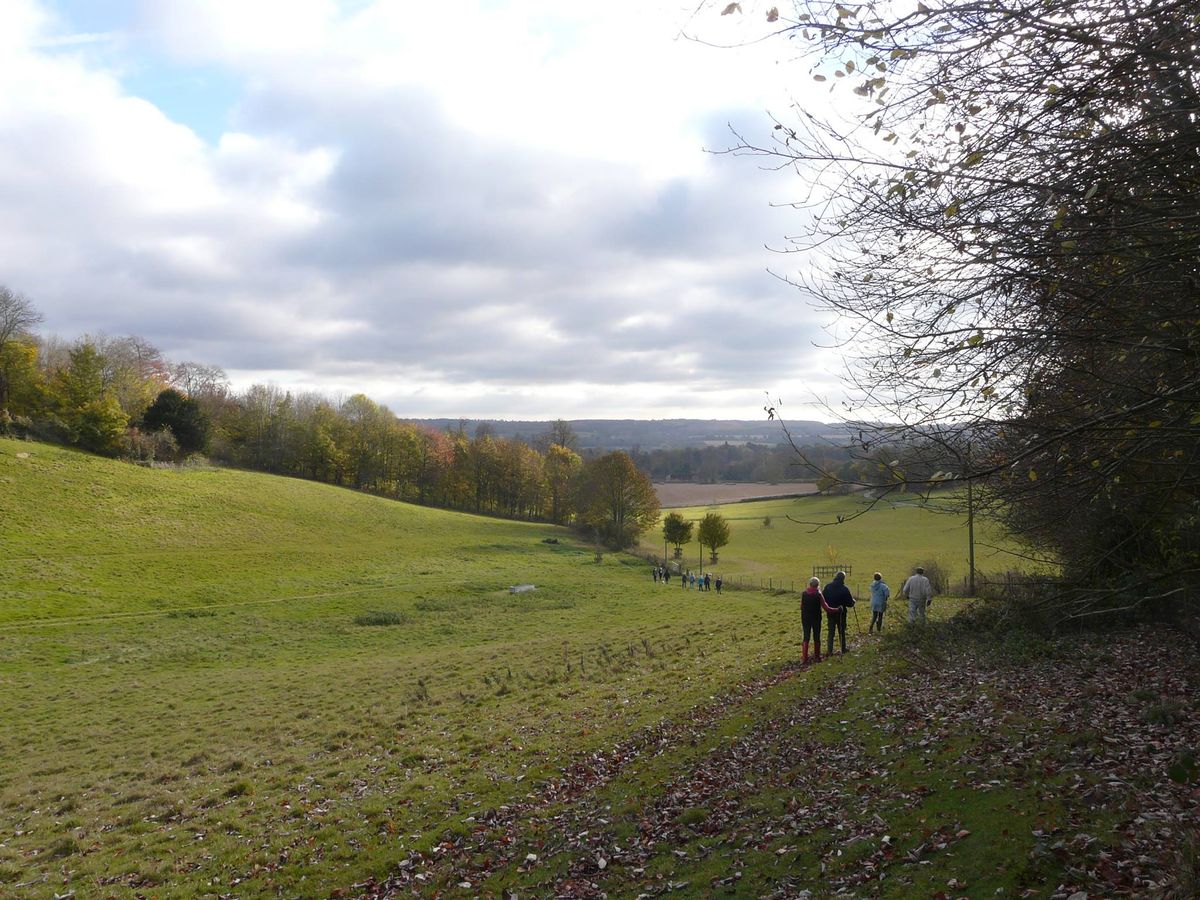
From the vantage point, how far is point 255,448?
91.1m

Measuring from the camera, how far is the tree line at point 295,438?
68.5 metres

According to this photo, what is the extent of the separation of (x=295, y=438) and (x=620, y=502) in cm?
4846

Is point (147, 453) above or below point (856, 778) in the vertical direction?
above

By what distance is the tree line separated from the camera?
225ft

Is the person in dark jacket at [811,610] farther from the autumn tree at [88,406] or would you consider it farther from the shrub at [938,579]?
the autumn tree at [88,406]

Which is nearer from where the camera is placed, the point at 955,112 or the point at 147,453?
the point at 955,112

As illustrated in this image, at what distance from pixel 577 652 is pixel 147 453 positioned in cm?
6256

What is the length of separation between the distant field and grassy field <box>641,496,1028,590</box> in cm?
214

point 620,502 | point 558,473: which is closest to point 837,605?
point 620,502

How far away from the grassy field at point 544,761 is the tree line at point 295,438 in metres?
40.4

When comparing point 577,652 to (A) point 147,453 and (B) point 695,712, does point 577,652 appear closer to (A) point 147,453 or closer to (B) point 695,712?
(B) point 695,712

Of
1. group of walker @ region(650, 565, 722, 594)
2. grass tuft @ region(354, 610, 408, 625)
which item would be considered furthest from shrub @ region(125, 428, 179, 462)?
group of walker @ region(650, 565, 722, 594)

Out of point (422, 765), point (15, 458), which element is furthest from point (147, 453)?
point (422, 765)

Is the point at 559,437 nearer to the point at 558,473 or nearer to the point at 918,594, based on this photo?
the point at 558,473
